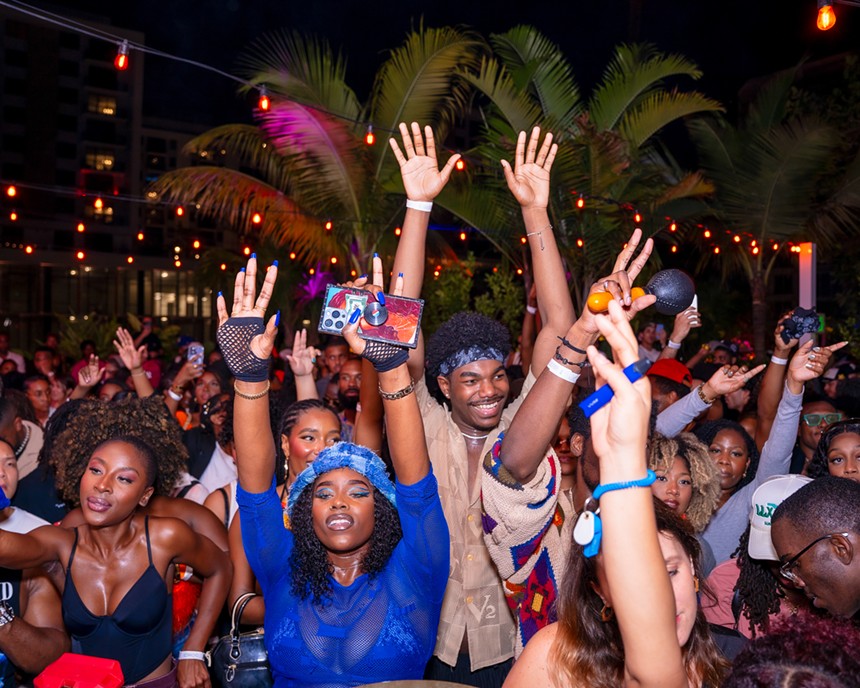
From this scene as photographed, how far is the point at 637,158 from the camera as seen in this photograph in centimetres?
1107

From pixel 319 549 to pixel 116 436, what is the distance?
1.37 metres

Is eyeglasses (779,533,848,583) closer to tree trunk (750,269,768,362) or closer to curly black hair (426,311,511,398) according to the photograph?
curly black hair (426,311,511,398)

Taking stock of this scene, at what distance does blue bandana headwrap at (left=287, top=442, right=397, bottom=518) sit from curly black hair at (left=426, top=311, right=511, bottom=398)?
0.62 meters

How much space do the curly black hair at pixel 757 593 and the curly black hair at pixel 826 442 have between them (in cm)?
108

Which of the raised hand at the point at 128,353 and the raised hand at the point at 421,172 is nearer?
the raised hand at the point at 421,172

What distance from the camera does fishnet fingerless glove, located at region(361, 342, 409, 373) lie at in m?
2.70

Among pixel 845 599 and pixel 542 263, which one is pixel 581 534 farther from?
pixel 542 263

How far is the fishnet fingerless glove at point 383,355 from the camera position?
2699 mm

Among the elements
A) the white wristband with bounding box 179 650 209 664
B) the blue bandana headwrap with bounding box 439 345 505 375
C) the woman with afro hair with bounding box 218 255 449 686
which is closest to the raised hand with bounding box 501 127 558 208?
the blue bandana headwrap with bounding box 439 345 505 375

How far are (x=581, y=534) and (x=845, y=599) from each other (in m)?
1.21

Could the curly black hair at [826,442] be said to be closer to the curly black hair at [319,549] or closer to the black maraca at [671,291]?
the black maraca at [671,291]

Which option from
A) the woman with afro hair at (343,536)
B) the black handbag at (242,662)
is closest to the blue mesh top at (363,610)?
the woman with afro hair at (343,536)

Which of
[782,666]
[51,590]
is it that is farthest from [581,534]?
[51,590]

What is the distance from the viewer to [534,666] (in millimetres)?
2107
